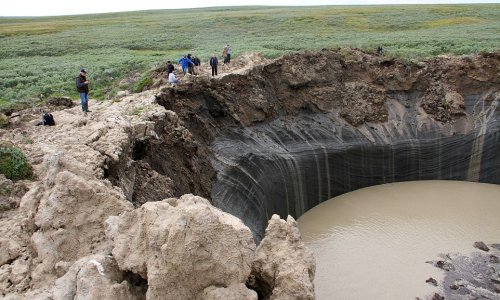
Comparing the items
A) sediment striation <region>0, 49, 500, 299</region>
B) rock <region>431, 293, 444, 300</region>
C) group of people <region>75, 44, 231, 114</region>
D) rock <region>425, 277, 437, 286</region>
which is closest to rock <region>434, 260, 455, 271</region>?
rock <region>425, 277, 437, 286</region>

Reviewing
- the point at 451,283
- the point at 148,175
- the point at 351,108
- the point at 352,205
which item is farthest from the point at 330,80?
the point at 148,175

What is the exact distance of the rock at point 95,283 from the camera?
639 centimetres

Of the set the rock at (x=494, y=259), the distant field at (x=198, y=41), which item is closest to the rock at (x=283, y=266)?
the rock at (x=494, y=259)

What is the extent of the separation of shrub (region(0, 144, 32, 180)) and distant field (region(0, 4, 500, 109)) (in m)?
9.02

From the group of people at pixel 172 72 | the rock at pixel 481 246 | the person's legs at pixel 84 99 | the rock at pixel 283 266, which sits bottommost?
the rock at pixel 481 246

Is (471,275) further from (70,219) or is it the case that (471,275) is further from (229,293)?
(70,219)

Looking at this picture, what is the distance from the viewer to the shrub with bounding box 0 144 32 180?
11039 millimetres

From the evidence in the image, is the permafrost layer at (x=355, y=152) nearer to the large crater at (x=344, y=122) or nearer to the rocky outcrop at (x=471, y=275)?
the large crater at (x=344, y=122)

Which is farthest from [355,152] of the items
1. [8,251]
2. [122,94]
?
[8,251]

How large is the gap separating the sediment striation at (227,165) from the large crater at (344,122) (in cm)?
8

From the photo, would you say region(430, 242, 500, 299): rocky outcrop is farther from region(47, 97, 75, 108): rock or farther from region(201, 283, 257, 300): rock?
region(47, 97, 75, 108): rock

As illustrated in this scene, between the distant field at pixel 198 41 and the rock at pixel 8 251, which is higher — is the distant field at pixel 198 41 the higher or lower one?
the higher one

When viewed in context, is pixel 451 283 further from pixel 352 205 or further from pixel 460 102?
pixel 460 102

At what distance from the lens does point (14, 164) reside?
11.2 metres
